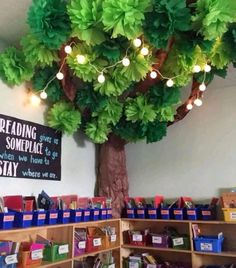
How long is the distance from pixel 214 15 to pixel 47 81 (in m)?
1.33

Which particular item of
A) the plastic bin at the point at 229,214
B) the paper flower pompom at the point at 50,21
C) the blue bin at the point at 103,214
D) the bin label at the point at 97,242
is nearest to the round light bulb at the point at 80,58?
the paper flower pompom at the point at 50,21

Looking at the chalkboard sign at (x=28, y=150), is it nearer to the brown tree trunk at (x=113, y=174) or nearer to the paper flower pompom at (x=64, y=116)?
the paper flower pompom at (x=64, y=116)

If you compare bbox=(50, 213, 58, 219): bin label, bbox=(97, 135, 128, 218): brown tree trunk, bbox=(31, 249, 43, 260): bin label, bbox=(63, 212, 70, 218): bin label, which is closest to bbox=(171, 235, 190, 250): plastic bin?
bbox=(97, 135, 128, 218): brown tree trunk

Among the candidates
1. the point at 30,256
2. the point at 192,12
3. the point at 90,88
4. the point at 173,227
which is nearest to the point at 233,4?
the point at 192,12

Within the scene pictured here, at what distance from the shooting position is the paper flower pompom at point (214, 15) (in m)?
1.41

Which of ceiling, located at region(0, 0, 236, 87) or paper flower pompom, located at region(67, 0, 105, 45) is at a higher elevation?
ceiling, located at region(0, 0, 236, 87)

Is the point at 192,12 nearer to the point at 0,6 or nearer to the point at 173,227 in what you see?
the point at 0,6

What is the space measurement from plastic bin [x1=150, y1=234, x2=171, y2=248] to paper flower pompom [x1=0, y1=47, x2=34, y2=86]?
1.75 metres

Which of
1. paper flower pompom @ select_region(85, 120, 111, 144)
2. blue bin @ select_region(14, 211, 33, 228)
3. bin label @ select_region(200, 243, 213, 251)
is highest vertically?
paper flower pompom @ select_region(85, 120, 111, 144)

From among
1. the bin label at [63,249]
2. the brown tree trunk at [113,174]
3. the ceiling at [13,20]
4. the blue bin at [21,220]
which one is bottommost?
the bin label at [63,249]

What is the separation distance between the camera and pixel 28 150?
A: 2336 millimetres

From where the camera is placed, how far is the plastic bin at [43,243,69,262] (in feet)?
6.81

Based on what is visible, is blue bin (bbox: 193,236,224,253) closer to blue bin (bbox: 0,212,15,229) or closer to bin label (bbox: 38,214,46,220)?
bin label (bbox: 38,214,46,220)

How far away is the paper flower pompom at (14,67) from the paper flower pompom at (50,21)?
0.51 m
